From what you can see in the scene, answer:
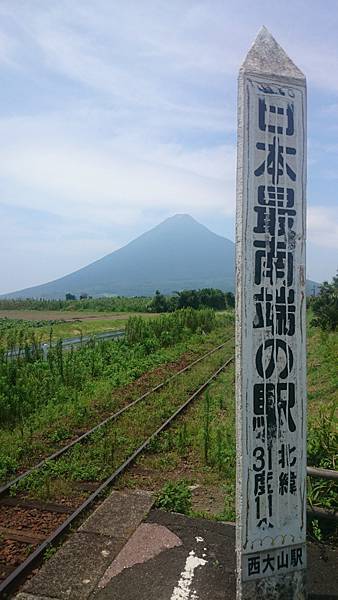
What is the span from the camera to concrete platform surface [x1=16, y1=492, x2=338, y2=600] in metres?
3.27

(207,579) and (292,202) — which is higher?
(292,202)

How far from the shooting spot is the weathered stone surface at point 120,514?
166 inches

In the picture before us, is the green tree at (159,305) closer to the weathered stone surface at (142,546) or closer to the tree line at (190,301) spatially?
the tree line at (190,301)

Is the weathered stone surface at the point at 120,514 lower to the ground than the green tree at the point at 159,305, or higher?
lower

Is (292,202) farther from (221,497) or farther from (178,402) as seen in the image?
(178,402)

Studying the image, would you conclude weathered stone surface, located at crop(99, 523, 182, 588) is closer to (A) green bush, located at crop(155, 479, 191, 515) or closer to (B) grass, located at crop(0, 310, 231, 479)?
(A) green bush, located at crop(155, 479, 191, 515)

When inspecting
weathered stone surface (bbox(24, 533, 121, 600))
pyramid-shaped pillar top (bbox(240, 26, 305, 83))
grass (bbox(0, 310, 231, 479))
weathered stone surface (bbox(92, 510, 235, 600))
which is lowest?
weathered stone surface (bbox(24, 533, 121, 600))

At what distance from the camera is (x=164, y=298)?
3981 cm

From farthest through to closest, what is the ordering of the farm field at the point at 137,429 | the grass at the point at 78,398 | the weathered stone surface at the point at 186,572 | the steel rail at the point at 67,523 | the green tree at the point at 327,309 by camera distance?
the green tree at the point at 327,309, the grass at the point at 78,398, the farm field at the point at 137,429, the steel rail at the point at 67,523, the weathered stone surface at the point at 186,572

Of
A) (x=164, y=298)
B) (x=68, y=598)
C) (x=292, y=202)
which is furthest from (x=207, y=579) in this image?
(x=164, y=298)

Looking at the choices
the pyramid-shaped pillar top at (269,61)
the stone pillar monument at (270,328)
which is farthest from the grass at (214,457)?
the pyramid-shaped pillar top at (269,61)

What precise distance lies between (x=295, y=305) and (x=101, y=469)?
3.83 metres

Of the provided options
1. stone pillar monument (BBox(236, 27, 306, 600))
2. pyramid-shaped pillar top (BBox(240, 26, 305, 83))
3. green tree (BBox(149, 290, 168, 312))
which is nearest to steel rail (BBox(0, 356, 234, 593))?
stone pillar monument (BBox(236, 27, 306, 600))

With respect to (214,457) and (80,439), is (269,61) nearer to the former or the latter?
(214,457)
